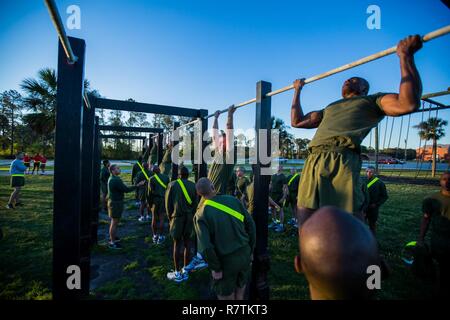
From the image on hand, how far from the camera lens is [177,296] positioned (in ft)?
12.6

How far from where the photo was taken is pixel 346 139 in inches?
70.2

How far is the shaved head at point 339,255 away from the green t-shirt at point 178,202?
13.0 feet

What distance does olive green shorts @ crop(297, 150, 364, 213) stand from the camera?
5.70ft

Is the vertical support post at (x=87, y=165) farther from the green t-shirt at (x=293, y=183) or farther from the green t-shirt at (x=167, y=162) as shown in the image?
the green t-shirt at (x=293, y=183)

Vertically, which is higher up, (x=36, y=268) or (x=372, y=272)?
(x=372, y=272)

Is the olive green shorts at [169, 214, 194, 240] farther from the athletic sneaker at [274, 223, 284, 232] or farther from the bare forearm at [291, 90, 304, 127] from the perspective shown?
the athletic sneaker at [274, 223, 284, 232]

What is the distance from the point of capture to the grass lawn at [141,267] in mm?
3934

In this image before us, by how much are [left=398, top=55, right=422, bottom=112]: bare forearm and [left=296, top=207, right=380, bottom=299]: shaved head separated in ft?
3.19

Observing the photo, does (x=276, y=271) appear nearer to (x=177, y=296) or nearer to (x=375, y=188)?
(x=177, y=296)

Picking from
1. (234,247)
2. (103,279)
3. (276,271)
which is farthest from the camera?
(276,271)
